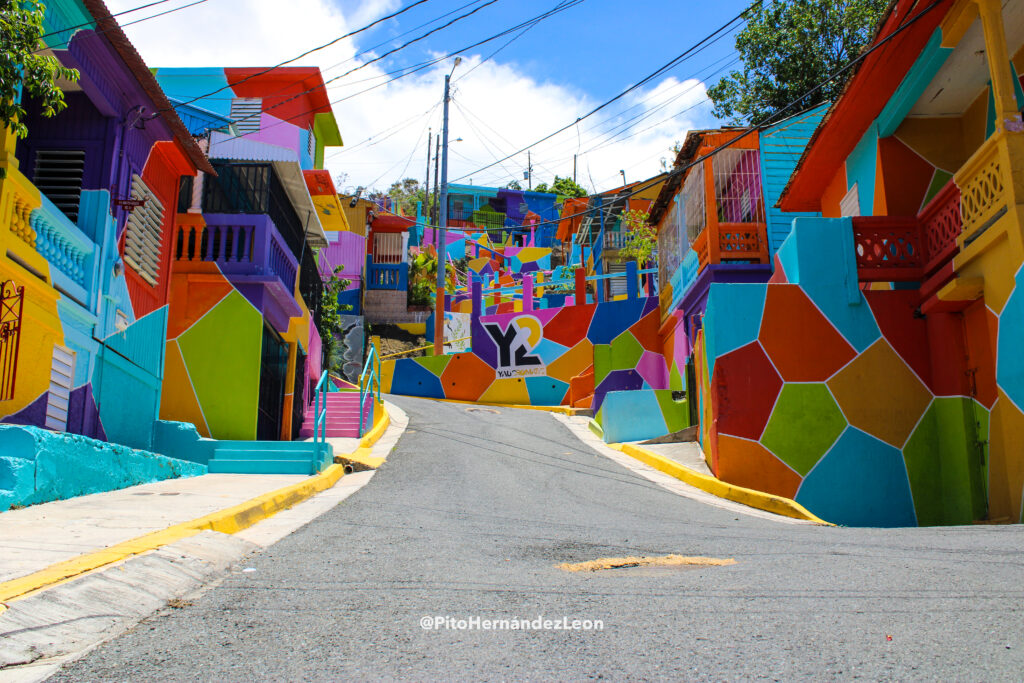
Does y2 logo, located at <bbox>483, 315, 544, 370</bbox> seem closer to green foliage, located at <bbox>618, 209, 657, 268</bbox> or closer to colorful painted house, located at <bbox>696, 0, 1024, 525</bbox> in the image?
green foliage, located at <bbox>618, 209, 657, 268</bbox>

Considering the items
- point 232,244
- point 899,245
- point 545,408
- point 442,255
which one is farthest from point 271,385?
point 442,255

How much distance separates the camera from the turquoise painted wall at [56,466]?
6.42 metres

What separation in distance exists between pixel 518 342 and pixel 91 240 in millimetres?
18880

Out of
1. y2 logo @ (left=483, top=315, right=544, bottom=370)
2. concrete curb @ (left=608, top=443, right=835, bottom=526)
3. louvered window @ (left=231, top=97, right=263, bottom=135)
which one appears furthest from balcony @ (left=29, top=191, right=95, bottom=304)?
y2 logo @ (left=483, top=315, right=544, bottom=370)

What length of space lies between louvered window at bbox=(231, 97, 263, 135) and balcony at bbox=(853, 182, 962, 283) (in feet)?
54.7

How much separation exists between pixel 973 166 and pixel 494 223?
52.4 meters

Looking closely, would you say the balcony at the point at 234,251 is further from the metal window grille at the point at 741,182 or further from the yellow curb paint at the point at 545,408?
the yellow curb paint at the point at 545,408

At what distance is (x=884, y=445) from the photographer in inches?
420

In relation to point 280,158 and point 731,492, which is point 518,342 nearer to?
point 280,158

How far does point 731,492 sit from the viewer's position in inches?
393

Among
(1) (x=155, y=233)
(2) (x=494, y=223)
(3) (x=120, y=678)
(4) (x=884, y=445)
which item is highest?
(2) (x=494, y=223)

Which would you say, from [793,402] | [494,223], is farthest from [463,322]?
[793,402]

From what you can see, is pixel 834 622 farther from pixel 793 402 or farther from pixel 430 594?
pixel 793 402

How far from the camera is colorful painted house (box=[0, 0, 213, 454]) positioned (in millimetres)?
7855
